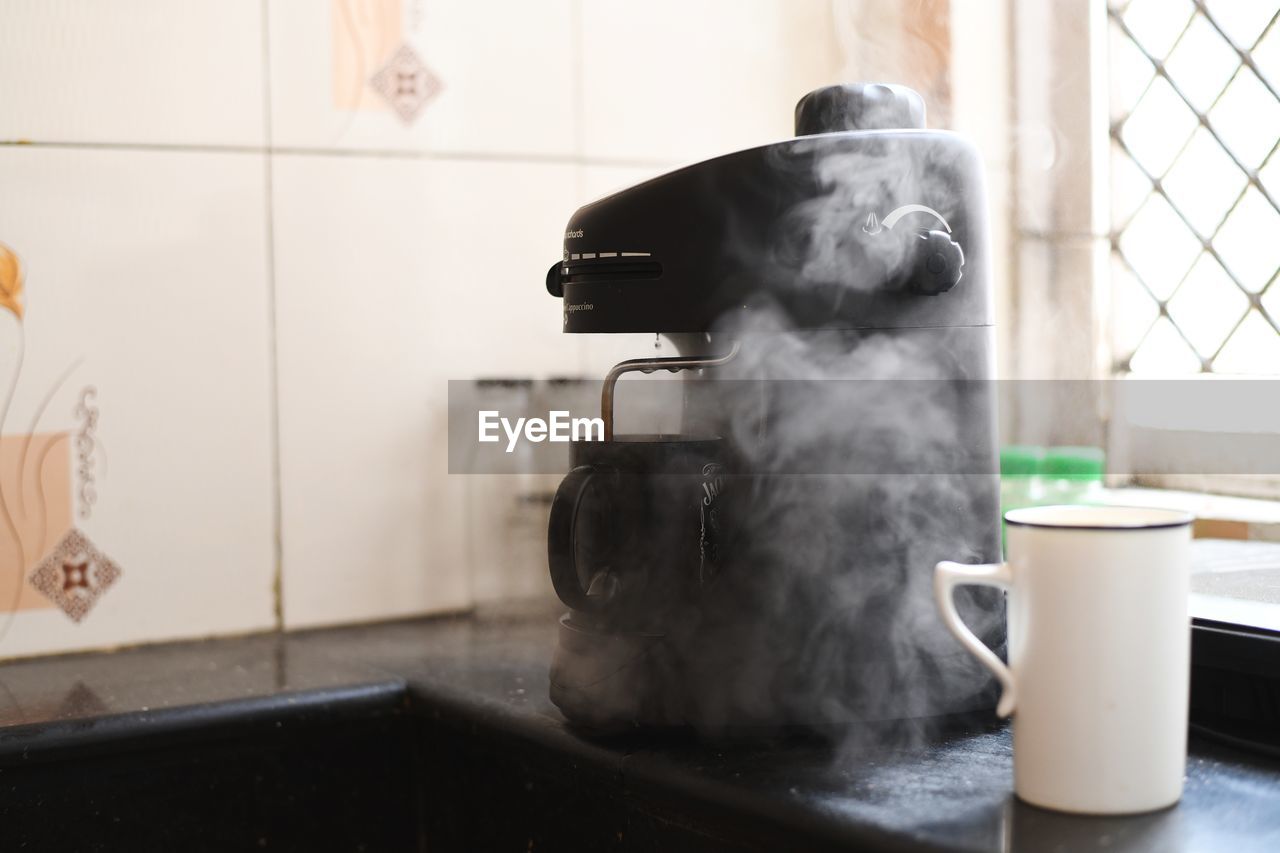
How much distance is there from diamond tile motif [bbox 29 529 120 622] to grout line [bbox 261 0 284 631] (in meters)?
0.15

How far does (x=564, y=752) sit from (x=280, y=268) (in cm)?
59

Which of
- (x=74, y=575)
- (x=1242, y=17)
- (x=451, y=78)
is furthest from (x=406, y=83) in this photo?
(x=1242, y=17)

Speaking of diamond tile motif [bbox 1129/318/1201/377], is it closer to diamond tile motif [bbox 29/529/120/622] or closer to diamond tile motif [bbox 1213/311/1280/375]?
diamond tile motif [bbox 1213/311/1280/375]

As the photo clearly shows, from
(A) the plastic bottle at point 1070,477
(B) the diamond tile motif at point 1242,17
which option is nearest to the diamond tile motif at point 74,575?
(A) the plastic bottle at point 1070,477

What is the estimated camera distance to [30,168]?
1018 mm

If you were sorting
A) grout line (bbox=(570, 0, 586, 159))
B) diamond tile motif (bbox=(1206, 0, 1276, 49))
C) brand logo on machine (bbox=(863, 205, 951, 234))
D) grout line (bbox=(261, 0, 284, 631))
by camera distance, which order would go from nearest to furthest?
brand logo on machine (bbox=(863, 205, 951, 234)) < diamond tile motif (bbox=(1206, 0, 1276, 49)) < grout line (bbox=(261, 0, 284, 631)) < grout line (bbox=(570, 0, 586, 159))

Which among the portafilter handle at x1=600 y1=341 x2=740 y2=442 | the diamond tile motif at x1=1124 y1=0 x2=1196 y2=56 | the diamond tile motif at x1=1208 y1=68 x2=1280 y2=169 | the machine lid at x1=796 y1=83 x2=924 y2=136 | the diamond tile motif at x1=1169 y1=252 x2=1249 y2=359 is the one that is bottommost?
the portafilter handle at x1=600 y1=341 x2=740 y2=442

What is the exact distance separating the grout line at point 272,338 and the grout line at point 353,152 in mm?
13

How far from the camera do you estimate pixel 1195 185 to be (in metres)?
1.08

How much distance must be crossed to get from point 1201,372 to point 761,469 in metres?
0.60

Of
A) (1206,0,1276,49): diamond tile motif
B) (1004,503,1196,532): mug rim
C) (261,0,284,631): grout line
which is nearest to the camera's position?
(1004,503,1196,532): mug rim

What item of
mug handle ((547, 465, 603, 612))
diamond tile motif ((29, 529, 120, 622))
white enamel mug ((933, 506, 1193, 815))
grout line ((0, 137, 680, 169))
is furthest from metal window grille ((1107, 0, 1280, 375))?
diamond tile motif ((29, 529, 120, 622))

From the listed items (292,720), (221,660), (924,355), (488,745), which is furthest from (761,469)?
(221,660)

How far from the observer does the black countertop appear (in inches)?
22.1
